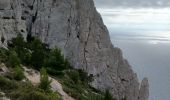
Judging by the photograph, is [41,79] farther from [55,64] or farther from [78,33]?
[78,33]

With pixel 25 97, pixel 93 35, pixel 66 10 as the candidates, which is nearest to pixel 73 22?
pixel 66 10

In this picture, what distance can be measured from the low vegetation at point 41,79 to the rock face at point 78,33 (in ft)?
10.5

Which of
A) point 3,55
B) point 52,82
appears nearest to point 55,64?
point 3,55

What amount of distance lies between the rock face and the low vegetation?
3204mm

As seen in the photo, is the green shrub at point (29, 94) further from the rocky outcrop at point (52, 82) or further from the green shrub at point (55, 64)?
the green shrub at point (55, 64)

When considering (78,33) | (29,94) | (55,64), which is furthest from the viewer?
(78,33)

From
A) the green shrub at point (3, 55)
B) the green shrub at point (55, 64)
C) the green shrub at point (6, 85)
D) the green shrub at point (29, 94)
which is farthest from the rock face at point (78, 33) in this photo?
the green shrub at point (29, 94)

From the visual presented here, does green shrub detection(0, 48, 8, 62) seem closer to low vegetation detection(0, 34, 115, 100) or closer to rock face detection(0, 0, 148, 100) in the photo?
low vegetation detection(0, 34, 115, 100)

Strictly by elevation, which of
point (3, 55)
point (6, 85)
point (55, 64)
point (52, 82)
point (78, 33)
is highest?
point (78, 33)

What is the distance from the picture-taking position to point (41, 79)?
44938mm

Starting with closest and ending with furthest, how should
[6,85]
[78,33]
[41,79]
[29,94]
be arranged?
[29,94]
[6,85]
[41,79]
[78,33]

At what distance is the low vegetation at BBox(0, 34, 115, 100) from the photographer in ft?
129

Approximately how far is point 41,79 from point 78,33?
2291 inches

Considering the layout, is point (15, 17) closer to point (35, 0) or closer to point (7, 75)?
point (35, 0)
